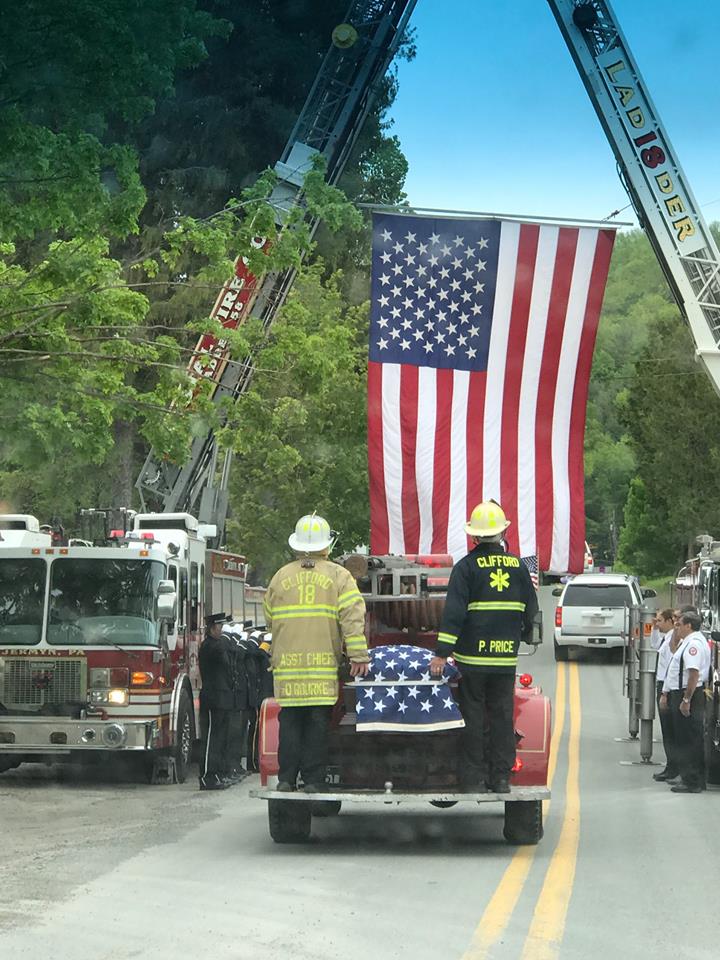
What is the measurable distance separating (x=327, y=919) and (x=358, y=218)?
10278mm

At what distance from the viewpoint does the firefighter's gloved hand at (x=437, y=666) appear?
33.5 ft

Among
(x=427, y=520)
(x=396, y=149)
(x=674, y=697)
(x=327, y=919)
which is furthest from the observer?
(x=396, y=149)

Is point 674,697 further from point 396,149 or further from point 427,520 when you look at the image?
point 396,149

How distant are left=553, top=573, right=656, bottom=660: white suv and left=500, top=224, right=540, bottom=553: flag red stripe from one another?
62.1 ft

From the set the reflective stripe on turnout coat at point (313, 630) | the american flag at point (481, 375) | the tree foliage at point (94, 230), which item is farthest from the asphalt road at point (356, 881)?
the tree foliage at point (94, 230)

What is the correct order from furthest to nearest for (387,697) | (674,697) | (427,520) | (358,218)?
(358,218)
(674,697)
(427,520)
(387,697)

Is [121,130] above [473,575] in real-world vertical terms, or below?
above

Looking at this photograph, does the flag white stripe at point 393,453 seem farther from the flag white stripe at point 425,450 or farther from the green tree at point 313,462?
the green tree at point 313,462

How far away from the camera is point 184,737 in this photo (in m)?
16.8

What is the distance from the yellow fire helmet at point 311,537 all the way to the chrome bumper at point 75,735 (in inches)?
222

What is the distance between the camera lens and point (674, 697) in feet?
51.2

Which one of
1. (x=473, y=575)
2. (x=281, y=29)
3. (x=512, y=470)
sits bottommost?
(x=473, y=575)

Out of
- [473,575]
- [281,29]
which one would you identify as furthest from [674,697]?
[281,29]

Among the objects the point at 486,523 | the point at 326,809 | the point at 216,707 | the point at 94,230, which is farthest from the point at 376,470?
the point at 94,230
